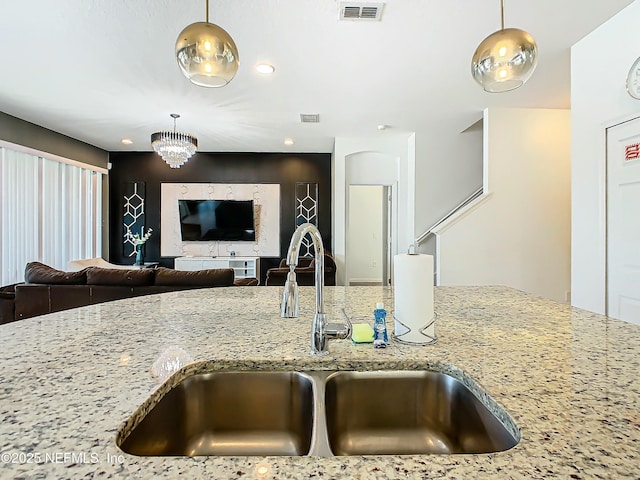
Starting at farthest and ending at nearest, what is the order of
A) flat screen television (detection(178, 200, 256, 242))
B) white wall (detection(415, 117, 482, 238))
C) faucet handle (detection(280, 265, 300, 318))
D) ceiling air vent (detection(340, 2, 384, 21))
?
flat screen television (detection(178, 200, 256, 242)), white wall (detection(415, 117, 482, 238)), ceiling air vent (detection(340, 2, 384, 21)), faucet handle (detection(280, 265, 300, 318))

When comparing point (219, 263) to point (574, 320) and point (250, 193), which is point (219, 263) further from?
point (574, 320)

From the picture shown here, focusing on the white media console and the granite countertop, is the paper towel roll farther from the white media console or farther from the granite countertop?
the white media console

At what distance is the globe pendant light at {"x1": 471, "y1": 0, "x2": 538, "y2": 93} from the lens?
148 centimetres

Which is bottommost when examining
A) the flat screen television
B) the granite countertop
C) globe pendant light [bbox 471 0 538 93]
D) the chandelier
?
the granite countertop

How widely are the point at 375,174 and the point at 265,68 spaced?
3166mm

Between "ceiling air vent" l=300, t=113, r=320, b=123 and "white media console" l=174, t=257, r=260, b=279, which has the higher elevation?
"ceiling air vent" l=300, t=113, r=320, b=123

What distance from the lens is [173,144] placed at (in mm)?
4695

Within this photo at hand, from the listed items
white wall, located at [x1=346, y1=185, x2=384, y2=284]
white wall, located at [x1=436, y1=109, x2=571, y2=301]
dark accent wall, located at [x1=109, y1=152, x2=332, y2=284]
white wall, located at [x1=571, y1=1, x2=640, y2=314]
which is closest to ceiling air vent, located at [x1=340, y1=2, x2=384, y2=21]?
white wall, located at [x1=571, y1=1, x2=640, y2=314]

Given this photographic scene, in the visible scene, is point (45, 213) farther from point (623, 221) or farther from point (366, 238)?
point (623, 221)

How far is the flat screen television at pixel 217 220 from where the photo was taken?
6875 mm

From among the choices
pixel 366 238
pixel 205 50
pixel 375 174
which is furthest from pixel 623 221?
pixel 366 238

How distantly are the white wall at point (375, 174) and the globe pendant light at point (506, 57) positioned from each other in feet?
12.8

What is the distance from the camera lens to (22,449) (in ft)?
1.72

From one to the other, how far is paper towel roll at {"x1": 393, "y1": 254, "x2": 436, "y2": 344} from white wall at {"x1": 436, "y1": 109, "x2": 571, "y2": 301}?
11.9ft
